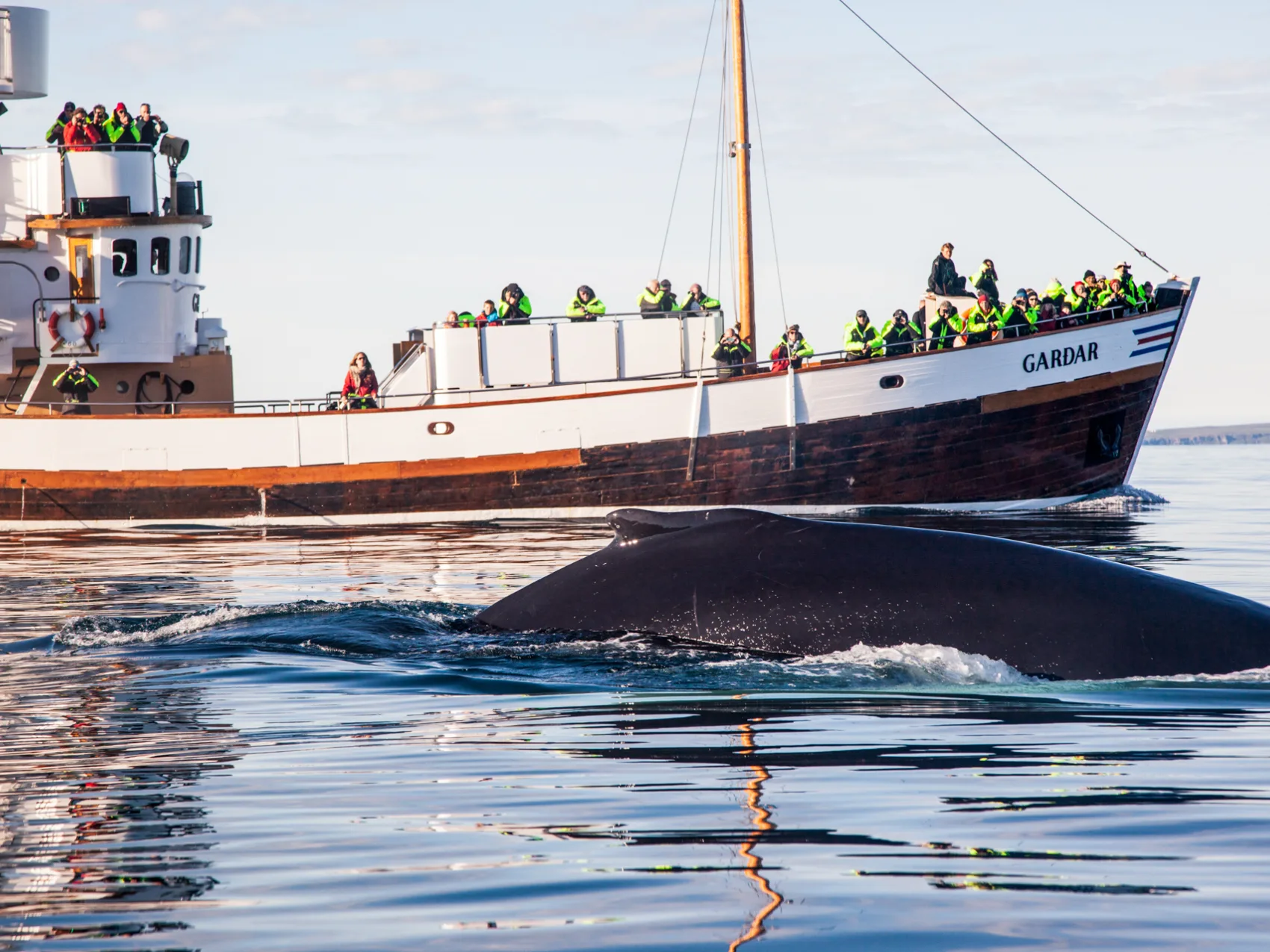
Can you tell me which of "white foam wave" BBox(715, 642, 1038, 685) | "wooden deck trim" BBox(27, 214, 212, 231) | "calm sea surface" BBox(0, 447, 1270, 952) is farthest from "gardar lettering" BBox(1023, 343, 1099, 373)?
"white foam wave" BBox(715, 642, 1038, 685)

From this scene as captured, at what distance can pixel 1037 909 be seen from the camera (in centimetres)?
434

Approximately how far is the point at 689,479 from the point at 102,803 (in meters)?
25.6

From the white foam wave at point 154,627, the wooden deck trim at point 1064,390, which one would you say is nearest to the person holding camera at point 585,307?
the wooden deck trim at point 1064,390

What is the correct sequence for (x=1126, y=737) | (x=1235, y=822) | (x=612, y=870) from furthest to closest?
(x=1126, y=737) < (x=1235, y=822) < (x=612, y=870)

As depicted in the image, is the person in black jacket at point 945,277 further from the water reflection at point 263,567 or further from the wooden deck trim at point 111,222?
the wooden deck trim at point 111,222

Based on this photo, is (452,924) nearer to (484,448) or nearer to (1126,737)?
(1126,737)

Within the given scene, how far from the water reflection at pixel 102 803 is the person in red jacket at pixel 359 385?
2343 cm

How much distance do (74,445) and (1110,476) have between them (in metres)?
22.1

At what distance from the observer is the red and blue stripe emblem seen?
33438mm

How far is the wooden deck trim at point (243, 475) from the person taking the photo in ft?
106

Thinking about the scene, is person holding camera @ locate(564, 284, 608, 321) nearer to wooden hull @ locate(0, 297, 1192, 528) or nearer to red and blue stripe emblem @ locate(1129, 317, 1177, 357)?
wooden hull @ locate(0, 297, 1192, 528)

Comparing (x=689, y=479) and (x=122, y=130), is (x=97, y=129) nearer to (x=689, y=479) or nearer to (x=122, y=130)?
(x=122, y=130)

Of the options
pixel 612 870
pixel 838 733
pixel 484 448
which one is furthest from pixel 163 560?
pixel 612 870

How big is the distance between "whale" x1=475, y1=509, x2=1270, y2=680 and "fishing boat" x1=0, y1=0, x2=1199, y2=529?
21333mm
